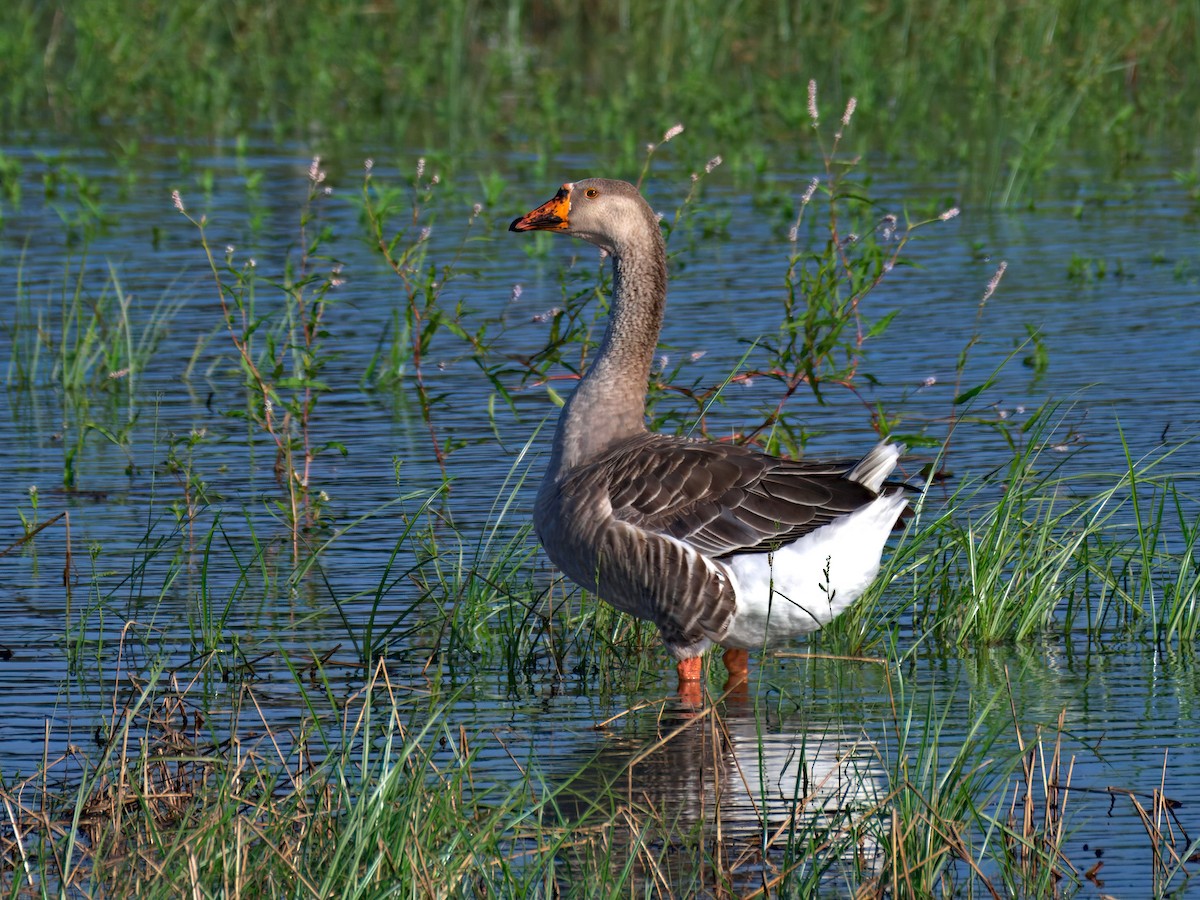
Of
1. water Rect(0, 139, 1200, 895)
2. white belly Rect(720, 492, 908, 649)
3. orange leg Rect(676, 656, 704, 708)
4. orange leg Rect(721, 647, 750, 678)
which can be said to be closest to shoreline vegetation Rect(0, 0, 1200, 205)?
water Rect(0, 139, 1200, 895)

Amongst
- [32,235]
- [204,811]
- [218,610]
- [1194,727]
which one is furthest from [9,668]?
[32,235]

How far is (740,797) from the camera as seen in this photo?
18.2ft

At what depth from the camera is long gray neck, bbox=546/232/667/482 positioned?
7055mm

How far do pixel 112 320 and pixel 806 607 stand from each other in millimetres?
7144

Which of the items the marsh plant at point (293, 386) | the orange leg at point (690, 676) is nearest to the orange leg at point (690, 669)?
the orange leg at point (690, 676)

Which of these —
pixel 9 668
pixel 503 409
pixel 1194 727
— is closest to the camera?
pixel 1194 727

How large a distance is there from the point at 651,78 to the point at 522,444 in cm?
1187

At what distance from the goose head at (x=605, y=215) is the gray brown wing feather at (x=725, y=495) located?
0.99 m

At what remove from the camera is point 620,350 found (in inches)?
283

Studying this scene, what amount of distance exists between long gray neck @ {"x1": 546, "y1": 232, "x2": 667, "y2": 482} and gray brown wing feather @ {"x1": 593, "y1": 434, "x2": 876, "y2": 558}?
295 mm

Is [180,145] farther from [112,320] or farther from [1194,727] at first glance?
[1194,727]

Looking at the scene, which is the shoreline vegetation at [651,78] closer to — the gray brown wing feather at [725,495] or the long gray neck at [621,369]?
the long gray neck at [621,369]

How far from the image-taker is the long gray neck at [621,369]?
705 cm

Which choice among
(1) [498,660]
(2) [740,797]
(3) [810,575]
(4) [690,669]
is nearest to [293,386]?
(1) [498,660]
